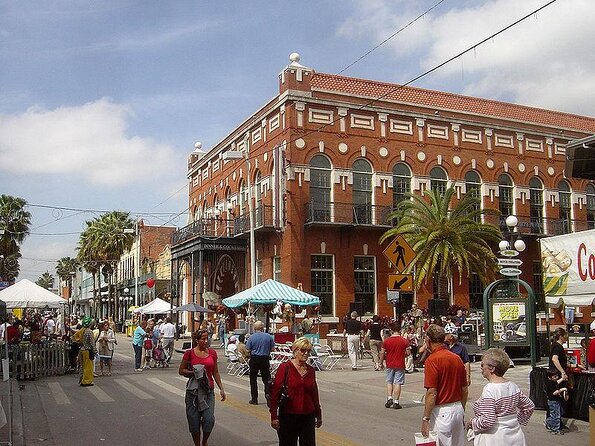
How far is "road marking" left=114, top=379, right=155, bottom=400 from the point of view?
15.6 m

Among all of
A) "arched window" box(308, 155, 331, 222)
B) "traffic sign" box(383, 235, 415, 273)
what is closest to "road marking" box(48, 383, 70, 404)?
"traffic sign" box(383, 235, 415, 273)

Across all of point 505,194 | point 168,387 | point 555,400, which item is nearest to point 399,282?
point 555,400

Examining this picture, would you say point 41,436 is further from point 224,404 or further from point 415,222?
point 415,222

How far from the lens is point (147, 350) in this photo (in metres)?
24.2

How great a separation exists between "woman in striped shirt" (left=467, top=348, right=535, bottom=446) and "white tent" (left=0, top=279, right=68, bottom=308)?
21.5 metres

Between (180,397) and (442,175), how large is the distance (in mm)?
25597

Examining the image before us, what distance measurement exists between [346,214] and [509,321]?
14870mm

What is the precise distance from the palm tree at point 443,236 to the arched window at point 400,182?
2.40 m

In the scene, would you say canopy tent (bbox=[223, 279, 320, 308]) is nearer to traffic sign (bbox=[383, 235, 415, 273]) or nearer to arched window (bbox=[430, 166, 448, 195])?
traffic sign (bbox=[383, 235, 415, 273])

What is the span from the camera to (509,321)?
20.7 m

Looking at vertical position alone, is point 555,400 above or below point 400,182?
below

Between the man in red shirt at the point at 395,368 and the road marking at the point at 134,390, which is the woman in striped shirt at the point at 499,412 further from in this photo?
the road marking at the point at 134,390

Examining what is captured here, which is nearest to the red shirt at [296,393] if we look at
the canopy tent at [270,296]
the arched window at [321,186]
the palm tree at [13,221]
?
the canopy tent at [270,296]

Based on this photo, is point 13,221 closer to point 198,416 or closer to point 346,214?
point 346,214
